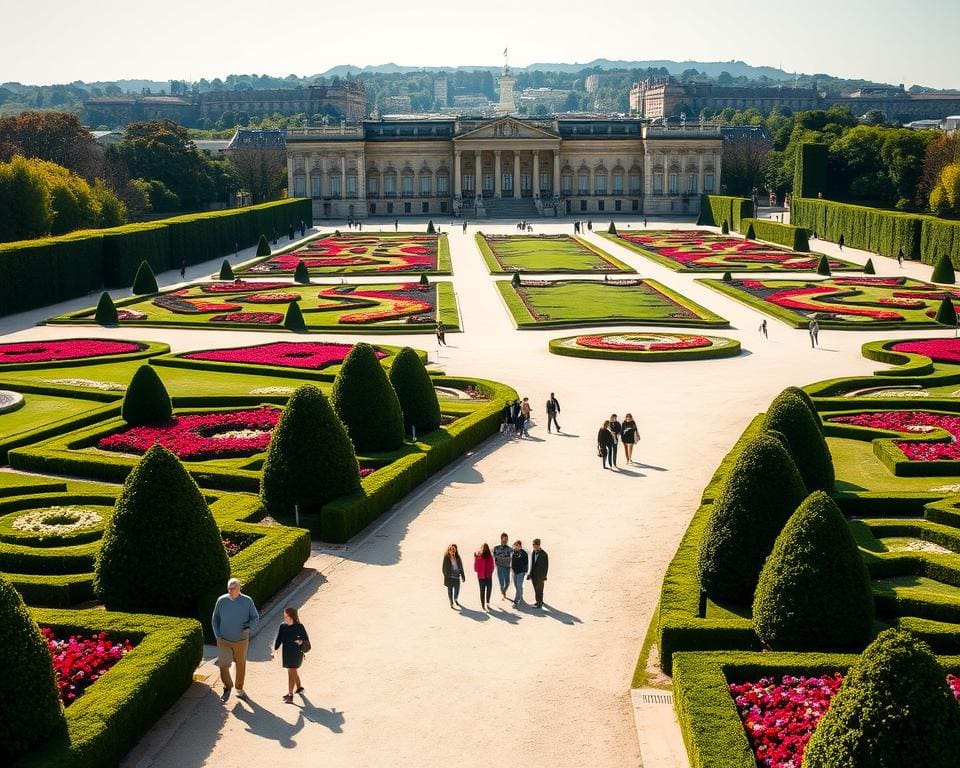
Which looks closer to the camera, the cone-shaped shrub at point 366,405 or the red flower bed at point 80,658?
the red flower bed at point 80,658

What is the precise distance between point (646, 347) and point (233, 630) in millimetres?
26768

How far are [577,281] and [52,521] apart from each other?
1709 inches

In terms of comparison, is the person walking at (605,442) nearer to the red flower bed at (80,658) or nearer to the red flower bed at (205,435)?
the red flower bed at (205,435)

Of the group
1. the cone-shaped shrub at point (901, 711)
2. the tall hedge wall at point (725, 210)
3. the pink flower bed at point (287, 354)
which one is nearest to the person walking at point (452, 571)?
the cone-shaped shrub at point (901, 711)

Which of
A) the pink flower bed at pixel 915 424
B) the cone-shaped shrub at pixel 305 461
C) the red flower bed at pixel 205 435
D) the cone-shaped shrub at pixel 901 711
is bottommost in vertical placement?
the red flower bed at pixel 205 435

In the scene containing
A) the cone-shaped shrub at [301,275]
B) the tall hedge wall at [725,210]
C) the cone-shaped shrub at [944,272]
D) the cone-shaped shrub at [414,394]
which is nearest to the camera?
the cone-shaped shrub at [414,394]

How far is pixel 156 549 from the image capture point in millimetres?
15789

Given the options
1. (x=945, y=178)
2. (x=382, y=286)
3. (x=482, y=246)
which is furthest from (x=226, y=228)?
(x=945, y=178)

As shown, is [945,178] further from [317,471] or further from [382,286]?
[317,471]

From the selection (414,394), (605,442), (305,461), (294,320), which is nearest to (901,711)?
(305,461)

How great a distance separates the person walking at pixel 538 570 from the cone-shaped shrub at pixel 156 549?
4.51 m

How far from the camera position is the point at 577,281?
6081cm

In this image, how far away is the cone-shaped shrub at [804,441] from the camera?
Answer: 2042 centimetres

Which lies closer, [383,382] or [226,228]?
[383,382]
